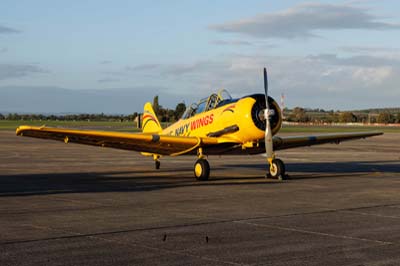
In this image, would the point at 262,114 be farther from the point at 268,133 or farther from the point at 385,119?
the point at 385,119

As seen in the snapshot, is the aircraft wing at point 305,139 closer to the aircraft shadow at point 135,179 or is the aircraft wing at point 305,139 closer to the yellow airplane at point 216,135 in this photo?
the yellow airplane at point 216,135

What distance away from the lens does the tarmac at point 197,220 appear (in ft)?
23.8

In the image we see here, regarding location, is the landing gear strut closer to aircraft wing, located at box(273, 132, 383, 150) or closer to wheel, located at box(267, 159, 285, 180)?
wheel, located at box(267, 159, 285, 180)

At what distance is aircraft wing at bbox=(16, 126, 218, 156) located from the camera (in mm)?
17203

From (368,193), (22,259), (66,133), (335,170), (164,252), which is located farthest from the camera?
(335,170)

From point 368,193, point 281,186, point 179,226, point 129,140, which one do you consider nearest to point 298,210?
point 179,226

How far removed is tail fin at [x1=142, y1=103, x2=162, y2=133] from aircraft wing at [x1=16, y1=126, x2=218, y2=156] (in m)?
4.57

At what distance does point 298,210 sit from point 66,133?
334 inches

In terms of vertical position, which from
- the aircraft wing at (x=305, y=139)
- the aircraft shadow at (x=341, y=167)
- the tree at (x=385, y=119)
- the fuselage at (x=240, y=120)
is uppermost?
the tree at (x=385, y=119)

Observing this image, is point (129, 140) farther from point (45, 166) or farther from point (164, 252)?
point (164, 252)

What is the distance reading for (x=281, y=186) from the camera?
53.0 feet

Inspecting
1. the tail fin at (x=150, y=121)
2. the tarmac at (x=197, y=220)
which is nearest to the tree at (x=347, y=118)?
the tail fin at (x=150, y=121)

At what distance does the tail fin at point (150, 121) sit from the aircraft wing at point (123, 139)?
180 inches

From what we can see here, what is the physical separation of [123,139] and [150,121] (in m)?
6.14
